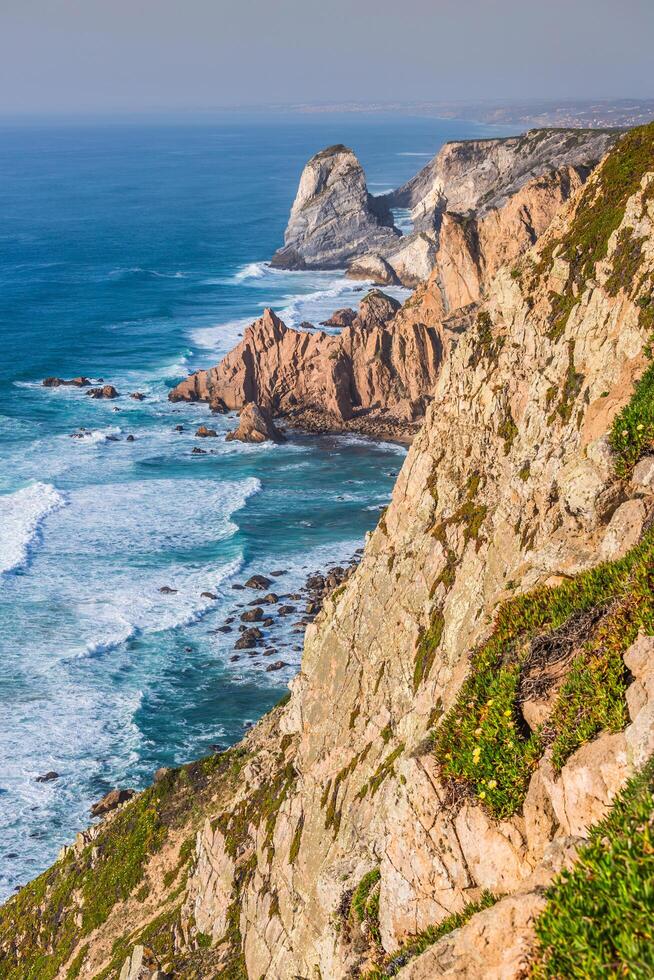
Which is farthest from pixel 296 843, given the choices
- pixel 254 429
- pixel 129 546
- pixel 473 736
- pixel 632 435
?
pixel 254 429

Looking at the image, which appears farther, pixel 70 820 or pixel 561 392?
pixel 70 820

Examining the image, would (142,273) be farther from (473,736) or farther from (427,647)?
(473,736)

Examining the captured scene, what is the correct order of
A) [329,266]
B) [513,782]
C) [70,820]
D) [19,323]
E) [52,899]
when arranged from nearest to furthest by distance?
[513,782], [52,899], [70,820], [19,323], [329,266]

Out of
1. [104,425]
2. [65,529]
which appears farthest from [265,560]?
[104,425]

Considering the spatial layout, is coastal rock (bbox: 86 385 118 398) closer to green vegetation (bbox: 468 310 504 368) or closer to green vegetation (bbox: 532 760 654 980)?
green vegetation (bbox: 468 310 504 368)

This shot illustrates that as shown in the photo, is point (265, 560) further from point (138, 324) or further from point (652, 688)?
point (138, 324)

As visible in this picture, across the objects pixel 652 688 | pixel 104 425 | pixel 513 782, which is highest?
pixel 652 688

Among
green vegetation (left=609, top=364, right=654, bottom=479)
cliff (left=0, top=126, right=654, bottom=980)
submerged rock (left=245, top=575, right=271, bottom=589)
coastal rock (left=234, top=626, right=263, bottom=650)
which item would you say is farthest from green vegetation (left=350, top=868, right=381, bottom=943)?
submerged rock (left=245, top=575, right=271, bottom=589)
